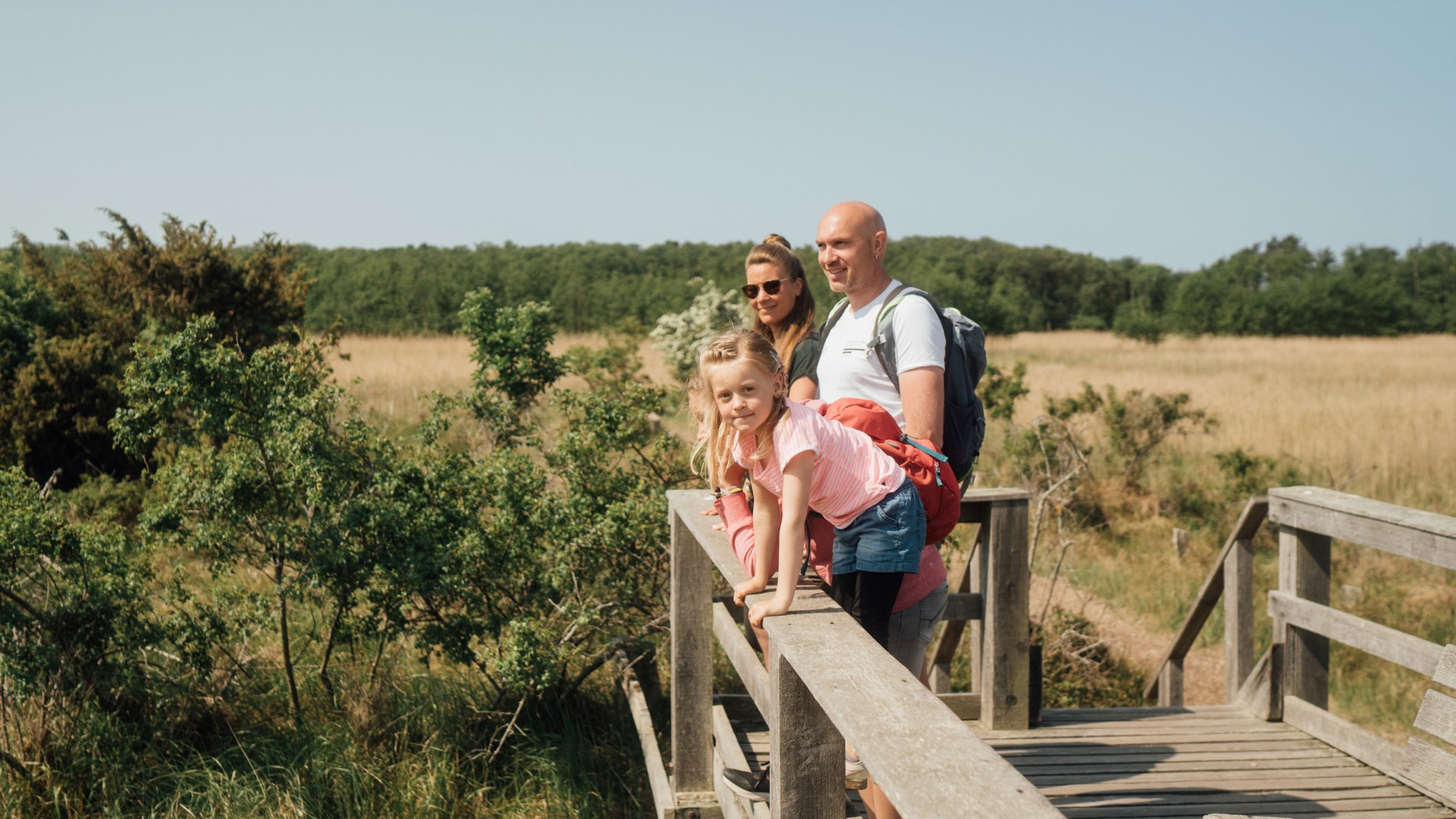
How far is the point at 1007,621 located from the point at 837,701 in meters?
2.62

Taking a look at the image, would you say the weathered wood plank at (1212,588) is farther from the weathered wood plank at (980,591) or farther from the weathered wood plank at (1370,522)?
the weathered wood plank at (980,591)

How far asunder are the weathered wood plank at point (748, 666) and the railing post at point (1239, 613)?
8.24ft

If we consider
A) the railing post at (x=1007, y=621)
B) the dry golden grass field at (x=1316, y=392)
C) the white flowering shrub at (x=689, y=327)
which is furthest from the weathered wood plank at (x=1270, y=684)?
the white flowering shrub at (x=689, y=327)

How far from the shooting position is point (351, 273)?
152ft

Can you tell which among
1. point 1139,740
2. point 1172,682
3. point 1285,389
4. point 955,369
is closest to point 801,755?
point 955,369

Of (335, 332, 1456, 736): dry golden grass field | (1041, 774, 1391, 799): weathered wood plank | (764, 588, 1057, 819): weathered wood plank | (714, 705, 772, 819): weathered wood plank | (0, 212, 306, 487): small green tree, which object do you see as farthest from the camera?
(0, 212, 306, 487): small green tree

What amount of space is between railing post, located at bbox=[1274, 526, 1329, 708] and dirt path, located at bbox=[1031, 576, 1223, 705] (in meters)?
3.01

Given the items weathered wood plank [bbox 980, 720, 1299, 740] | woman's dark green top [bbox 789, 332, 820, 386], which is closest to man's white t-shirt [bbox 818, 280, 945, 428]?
woman's dark green top [bbox 789, 332, 820, 386]

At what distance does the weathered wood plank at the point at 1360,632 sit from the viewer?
11.6ft

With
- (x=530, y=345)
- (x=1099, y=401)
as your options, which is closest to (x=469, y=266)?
(x=1099, y=401)

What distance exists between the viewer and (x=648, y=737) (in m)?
4.75

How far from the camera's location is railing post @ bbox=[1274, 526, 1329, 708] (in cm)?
430

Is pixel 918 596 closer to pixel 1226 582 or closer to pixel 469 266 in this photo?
pixel 1226 582

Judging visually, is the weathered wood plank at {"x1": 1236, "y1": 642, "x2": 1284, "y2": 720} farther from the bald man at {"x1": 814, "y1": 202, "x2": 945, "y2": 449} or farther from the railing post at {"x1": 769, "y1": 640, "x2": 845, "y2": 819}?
the railing post at {"x1": 769, "y1": 640, "x2": 845, "y2": 819}
